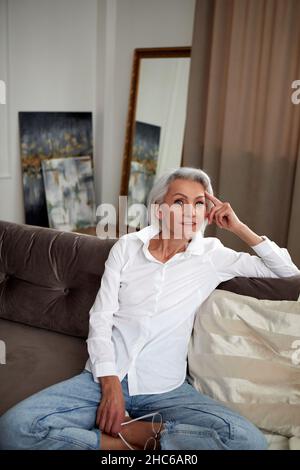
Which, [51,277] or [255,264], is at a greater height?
[255,264]

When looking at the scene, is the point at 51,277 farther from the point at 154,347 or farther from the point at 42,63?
the point at 42,63

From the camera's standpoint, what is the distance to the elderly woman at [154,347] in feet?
3.91

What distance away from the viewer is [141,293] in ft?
4.68

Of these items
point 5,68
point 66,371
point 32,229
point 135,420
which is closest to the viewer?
point 135,420

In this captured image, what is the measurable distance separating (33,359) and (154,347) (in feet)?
1.59

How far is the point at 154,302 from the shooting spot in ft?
4.60

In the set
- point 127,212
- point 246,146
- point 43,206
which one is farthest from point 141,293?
point 127,212

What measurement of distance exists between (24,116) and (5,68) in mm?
359

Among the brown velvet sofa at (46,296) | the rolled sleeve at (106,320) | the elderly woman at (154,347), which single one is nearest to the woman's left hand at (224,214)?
the elderly woman at (154,347)

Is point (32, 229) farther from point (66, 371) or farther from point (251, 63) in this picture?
point (251, 63)

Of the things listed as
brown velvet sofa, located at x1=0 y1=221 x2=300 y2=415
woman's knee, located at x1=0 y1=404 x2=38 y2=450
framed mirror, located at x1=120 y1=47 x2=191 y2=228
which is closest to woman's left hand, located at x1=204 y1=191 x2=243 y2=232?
brown velvet sofa, located at x1=0 y1=221 x2=300 y2=415

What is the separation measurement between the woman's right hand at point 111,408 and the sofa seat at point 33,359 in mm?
280

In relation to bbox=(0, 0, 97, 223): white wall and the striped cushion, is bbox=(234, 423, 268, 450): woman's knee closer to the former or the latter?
the striped cushion

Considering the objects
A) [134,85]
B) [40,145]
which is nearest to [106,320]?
[40,145]
